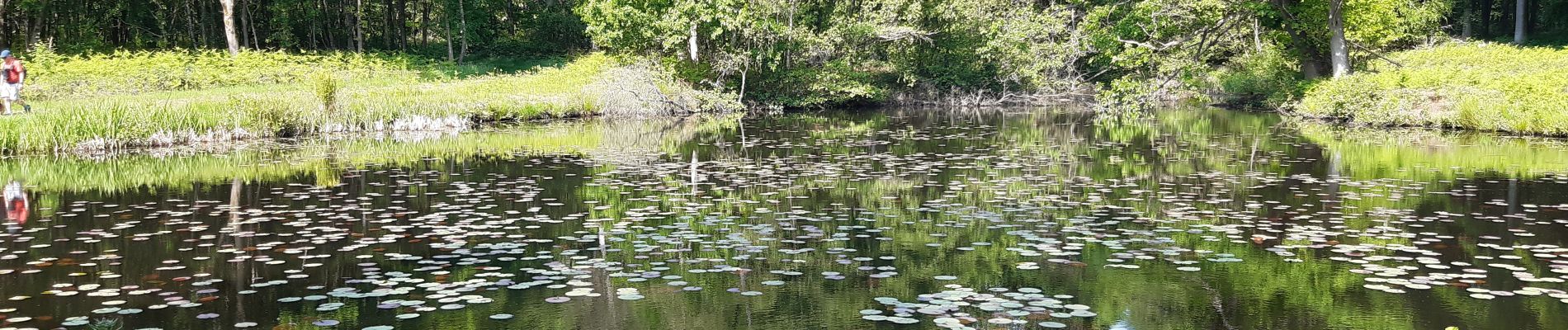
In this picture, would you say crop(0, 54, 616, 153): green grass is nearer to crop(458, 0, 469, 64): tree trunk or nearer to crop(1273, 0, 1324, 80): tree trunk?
crop(458, 0, 469, 64): tree trunk

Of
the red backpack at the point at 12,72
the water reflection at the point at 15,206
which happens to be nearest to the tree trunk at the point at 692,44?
the red backpack at the point at 12,72

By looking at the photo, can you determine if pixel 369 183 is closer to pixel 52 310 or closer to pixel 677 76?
pixel 52 310

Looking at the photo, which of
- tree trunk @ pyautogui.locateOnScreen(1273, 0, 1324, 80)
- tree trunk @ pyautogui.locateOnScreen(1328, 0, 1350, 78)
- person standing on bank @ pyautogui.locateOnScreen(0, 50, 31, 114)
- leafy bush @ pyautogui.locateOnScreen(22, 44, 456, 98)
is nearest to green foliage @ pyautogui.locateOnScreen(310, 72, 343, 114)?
person standing on bank @ pyautogui.locateOnScreen(0, 50, 31, 114)

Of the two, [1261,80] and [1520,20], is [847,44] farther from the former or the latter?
[1520,20]

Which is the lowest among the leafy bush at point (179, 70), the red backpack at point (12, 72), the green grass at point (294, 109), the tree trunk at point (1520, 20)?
the green grass at point (294, 109)

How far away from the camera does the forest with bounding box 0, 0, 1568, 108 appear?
98.4 ft

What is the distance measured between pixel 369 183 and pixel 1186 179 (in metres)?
10.7

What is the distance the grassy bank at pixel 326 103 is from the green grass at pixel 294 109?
0.08 feet

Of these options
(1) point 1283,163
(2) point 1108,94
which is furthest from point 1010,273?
(2) point 1108,94

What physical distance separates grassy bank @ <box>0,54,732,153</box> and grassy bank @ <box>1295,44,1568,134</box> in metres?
17.1

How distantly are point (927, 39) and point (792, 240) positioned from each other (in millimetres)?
29510

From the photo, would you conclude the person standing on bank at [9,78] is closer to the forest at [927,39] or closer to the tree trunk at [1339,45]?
the forest at [927,39]

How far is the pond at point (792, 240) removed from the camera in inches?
293

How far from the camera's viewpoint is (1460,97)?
2477cm
